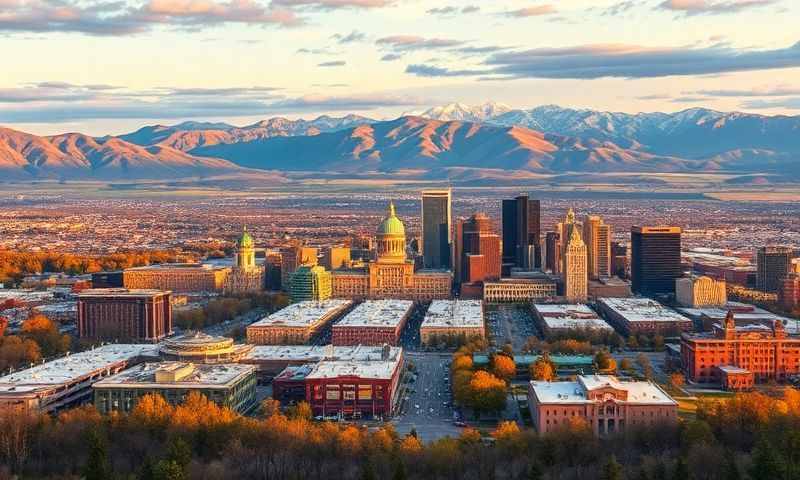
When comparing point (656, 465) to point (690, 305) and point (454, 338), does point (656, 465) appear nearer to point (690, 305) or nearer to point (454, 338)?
point (454, 338)

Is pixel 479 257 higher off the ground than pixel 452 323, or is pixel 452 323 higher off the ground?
pixel 479 257

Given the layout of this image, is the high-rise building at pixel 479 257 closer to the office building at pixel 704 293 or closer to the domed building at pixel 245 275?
the domed building at pixel 245 275

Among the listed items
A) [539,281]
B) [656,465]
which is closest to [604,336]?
[539,281]

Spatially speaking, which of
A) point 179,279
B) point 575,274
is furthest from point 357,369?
point 179,279

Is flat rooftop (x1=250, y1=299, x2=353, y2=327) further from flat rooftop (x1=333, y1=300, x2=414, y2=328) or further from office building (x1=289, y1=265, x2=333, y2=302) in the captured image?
flat rooftop (x1=333, y1=300, x2=414, y2=328)

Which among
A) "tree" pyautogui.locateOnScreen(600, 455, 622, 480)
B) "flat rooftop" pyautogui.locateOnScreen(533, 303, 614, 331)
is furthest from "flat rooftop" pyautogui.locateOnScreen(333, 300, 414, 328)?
"tree" pyautogui.locateOnScreen(600, 455, 622, 480)

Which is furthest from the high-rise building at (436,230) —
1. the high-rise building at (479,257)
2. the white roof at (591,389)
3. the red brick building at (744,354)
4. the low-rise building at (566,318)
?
the white roof at (591,389)

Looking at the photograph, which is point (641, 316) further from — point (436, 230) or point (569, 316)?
point (436, 230)
